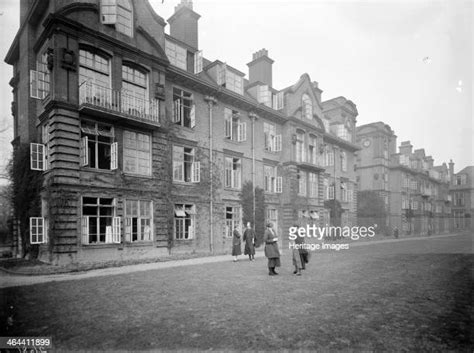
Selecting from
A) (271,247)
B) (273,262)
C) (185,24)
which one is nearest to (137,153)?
(271,247)

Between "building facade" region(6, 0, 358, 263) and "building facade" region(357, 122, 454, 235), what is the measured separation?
70.7 feet

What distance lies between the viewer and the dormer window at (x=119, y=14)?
44.2ft

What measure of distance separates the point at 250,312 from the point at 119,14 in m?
14.7

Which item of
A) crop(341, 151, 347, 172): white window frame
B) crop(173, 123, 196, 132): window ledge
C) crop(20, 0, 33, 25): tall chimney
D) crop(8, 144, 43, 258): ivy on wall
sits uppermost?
crop(20, 0, 33, 25): tall chimney

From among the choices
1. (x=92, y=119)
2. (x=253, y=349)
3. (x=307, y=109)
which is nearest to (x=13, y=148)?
(x=92, y=119)

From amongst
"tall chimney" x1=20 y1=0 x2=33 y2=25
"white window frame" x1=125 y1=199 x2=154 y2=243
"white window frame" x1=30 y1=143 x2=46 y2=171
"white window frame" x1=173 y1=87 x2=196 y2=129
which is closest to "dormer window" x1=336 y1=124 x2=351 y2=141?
"white window frame" x1=173 y1=87 x2=196 y2=129

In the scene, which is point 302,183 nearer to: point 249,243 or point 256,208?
point 256,208

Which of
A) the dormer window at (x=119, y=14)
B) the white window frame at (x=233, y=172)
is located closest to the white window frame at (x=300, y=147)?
the white window frame at (x=233, y=172)

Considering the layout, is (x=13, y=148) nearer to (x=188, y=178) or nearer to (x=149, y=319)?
(x=188, y=178)

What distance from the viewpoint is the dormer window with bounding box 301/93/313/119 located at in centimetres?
2625

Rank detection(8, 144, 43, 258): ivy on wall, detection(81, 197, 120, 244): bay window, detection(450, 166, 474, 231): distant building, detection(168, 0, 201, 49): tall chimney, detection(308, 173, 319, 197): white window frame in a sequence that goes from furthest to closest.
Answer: detection(450, 166, 474, 231): distant building
detection(308, 173, 319, 197): white window frame
detection(168, 0, 201, 49): tall chimney
detection(8, 144, 43, 258): ivy on wall
detection(81, 197, 120, 244): bay window

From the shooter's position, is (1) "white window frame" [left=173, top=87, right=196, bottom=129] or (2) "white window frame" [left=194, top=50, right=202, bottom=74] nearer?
(1) "white window frame" [left=173, top=87, right=196, bottom=129]

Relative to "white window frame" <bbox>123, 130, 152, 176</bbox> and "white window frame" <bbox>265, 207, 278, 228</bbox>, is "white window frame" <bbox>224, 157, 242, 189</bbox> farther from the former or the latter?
"white window frame" <bbox>123, 130, 152, 176</bbox>

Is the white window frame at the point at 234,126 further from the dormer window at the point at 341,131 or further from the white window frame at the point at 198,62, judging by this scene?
the dormer window at the point at 341,131
